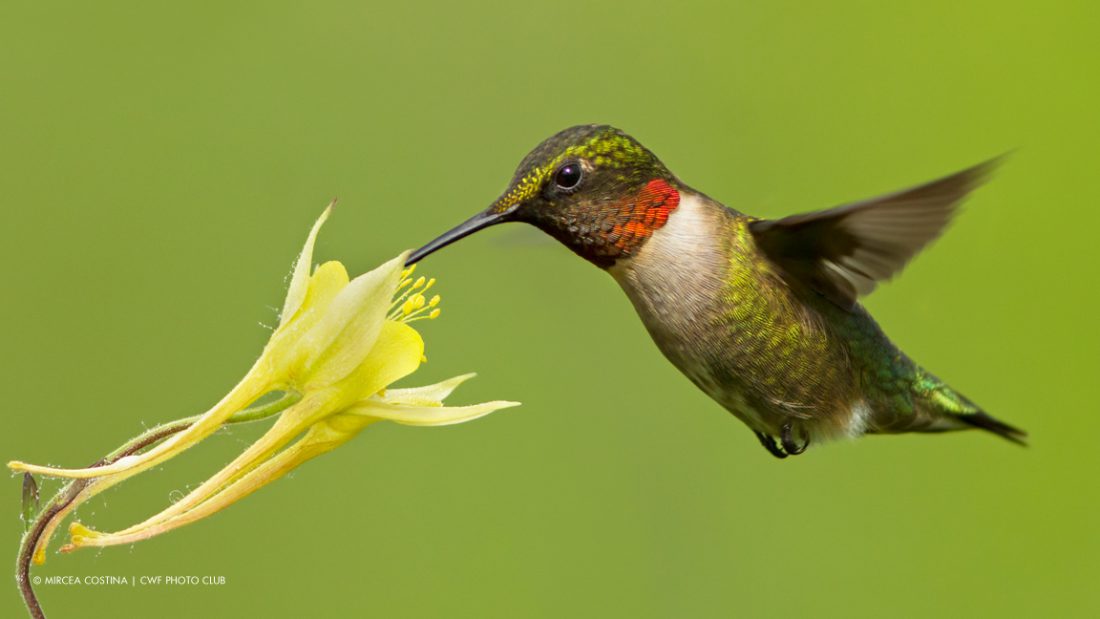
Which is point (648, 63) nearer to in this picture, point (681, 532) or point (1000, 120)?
point (1000, 120)

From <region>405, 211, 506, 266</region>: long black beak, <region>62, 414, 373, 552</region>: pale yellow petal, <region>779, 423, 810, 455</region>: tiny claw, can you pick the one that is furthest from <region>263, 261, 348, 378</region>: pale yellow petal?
<region>779, 423, 810, 455</region>: tiny claw

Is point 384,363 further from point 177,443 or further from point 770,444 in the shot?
point 770,444

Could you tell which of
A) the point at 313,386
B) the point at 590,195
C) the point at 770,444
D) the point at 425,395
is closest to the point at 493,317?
the point at 770,444

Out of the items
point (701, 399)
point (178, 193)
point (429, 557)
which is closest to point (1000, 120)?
point (701, 399)

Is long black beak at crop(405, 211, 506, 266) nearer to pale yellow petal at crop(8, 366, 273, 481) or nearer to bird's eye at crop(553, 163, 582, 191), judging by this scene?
bird's eye at crop(553, 163, 582, 191)

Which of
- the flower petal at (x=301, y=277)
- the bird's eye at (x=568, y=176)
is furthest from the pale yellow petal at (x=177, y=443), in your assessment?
the bird's eye at (x=568, y=176)
